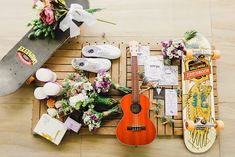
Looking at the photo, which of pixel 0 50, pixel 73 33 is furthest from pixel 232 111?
pixel 0 50

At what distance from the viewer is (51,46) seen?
212cm

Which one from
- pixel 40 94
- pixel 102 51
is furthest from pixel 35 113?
pixel 102 51

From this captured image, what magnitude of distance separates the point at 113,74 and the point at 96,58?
0.49ft

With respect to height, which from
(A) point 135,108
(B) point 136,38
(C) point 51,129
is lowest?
(C) point 51,129

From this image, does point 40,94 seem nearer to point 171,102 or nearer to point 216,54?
point 171,102

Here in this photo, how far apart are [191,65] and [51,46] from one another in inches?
35.0

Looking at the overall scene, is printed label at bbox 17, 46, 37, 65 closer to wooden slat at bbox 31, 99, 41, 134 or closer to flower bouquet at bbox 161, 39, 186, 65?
wooden slat at bbox 31, 99, 41, 134

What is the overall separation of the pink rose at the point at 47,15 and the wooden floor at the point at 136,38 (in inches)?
10.4

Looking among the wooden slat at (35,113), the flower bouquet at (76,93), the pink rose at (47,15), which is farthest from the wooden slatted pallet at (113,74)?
the pink rose at (47,15)

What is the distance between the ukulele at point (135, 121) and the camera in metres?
1.95

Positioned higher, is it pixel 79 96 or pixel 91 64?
pixel 91 64

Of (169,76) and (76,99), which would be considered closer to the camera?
(76,99)

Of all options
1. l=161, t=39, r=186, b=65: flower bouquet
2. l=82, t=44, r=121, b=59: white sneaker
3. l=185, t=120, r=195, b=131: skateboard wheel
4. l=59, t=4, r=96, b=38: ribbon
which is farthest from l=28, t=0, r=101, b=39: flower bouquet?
l=185, t=120, r=195, b=131: skateboard wheel

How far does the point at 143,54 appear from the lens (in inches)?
85.1
